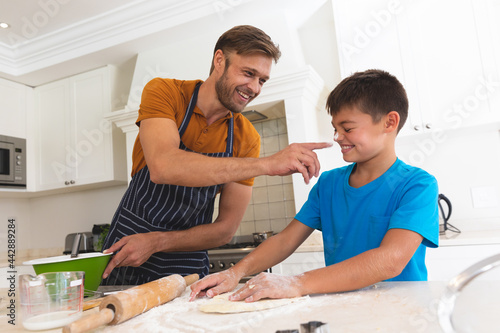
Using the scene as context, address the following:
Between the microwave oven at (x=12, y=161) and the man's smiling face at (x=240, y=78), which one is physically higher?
the microwave oven at (x=12, y=161)

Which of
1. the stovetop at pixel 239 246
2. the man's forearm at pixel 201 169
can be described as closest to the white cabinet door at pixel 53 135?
the stovetop at pixel 239 246

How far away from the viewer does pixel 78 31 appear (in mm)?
3146

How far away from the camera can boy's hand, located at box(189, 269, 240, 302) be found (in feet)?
2.97

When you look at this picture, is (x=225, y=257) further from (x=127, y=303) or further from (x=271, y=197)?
(x=127, y=303)

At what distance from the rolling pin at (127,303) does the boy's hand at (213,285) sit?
0.05 metres

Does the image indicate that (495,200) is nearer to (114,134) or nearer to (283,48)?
(283,48)

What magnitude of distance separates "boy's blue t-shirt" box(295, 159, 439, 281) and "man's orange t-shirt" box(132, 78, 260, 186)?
0.41 m

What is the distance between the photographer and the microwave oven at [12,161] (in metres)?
3.32

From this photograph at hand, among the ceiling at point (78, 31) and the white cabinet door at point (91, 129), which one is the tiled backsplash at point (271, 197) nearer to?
the ceiling at point (78, 31)

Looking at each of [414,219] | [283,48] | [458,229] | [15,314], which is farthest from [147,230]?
[458,229]

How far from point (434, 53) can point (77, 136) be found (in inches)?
112

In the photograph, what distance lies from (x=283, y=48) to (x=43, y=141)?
2.39 m

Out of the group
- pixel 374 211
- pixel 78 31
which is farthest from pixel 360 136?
pixel 78 31

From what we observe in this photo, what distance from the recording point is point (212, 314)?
2.42 feet
